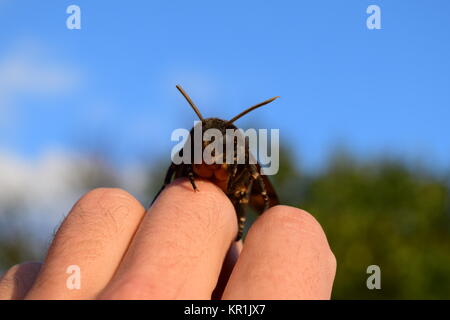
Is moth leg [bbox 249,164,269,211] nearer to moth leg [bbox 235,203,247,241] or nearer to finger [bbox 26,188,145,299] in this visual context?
moth leg [bbox 235,203,247,241]

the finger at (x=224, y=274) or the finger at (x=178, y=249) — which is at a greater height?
the finger at (x=178, y=249)

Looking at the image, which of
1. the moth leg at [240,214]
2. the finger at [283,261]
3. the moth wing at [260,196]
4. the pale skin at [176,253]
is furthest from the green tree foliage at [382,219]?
the pale skin at [176,253]

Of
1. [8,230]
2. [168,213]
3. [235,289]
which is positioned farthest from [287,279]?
[8,230]

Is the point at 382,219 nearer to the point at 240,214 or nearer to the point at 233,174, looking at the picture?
the point at 240,214

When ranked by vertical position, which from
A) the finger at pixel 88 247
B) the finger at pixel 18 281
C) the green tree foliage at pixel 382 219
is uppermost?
the finger at pixel 88 247

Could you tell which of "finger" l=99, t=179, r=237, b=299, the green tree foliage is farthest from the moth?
the green tree foliage

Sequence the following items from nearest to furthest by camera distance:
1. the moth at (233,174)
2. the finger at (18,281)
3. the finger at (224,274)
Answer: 1. the finger at (18,281)
2. the finger at (224,274)
3. the moth at (233,174)

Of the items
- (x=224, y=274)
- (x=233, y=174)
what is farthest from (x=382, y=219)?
(x=224, y=274)

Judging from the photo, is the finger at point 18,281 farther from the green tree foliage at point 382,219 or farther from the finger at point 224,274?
the green tree foliage at point 382,219
